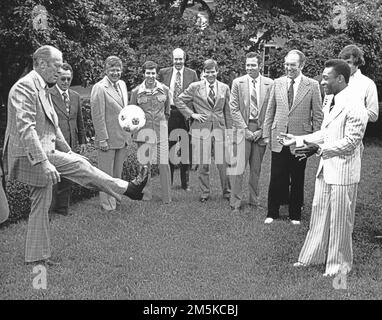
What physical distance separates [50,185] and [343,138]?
301 cm

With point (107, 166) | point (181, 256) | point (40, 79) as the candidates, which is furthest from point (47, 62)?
point (107, 166)

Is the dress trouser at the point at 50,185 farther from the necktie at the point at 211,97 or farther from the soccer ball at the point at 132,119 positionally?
the necktie at the point at 211,97

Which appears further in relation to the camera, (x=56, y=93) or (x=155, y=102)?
(x=155, y=102)

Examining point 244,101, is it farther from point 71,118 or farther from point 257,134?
point 71,118

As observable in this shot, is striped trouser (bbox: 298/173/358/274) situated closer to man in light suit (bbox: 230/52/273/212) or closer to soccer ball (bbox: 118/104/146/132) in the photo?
man in light suit (bbox: 230/52/273/212)

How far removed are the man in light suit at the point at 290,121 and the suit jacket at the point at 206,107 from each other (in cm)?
137

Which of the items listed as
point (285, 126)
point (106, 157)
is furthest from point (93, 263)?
point (285, 126)

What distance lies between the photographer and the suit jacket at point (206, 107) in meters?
9.75

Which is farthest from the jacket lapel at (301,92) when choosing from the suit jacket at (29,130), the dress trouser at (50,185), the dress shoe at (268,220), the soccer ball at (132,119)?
the suit jacket at (29,130)

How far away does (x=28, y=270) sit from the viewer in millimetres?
6324

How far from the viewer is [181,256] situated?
686cm

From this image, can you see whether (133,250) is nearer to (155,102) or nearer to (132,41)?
(155,102)

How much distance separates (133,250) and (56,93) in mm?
2907
